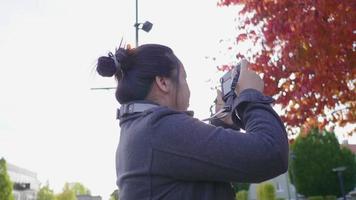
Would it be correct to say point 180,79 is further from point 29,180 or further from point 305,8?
point 29,180

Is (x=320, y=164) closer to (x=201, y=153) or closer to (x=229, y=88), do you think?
(x=229, y=88)

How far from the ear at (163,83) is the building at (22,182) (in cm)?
7142

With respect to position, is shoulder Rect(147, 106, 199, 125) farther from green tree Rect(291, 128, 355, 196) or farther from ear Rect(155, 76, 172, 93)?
green tree Rect(291, 128, 355, 196)

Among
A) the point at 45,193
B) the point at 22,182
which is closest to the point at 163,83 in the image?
the point at 45,193

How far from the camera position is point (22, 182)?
76250mm

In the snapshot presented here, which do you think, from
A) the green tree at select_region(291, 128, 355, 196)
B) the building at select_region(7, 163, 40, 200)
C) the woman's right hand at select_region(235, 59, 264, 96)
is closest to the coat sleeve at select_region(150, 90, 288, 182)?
the woman's right hand at select_region(235, 59, 264, 96)

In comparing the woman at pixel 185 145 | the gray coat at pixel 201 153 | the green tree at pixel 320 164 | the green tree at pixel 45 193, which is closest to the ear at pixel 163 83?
the woman at pixel 185 145

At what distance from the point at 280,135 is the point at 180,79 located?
18.8 inches

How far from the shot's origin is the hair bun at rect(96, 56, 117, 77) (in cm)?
163

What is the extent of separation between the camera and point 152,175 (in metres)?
1.33

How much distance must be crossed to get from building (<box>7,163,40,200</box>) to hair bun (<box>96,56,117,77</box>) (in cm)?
7120

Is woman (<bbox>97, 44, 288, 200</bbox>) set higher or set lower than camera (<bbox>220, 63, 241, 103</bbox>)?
lower

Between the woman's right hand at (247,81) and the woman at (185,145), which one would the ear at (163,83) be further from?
the woman's right hand at (247,81)

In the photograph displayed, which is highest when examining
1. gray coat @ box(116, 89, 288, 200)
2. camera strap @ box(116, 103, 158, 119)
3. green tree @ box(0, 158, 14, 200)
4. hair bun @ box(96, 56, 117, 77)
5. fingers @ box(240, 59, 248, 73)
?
green tree @ box(0, 158, 14, 200)
